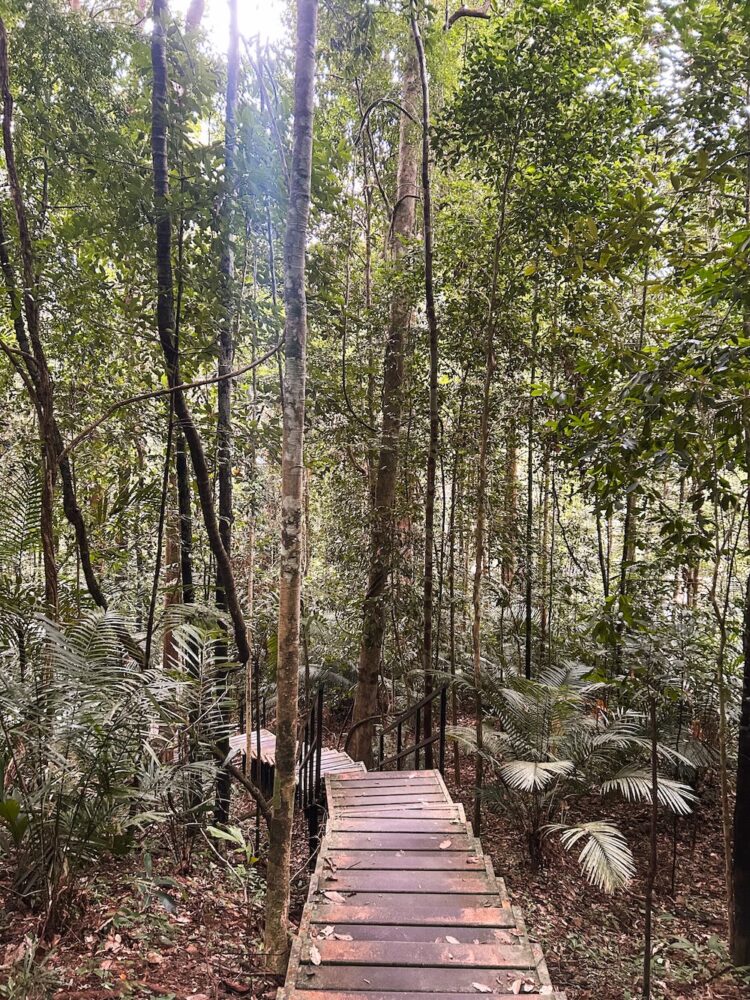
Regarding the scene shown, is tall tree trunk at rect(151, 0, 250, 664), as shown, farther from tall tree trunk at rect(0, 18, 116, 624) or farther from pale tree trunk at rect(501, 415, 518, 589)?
pale tree trunk at rect(501, 415, 518, 589)

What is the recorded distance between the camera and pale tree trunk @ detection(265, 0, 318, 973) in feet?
10.2

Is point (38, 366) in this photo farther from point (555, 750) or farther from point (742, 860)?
point (742, 860)

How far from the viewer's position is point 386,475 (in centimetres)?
663

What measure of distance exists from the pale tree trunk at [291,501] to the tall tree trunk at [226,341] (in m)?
0.75

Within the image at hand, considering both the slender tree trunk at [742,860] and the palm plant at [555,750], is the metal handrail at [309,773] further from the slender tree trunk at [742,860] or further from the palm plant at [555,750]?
the slender tree trunk at [742,860]

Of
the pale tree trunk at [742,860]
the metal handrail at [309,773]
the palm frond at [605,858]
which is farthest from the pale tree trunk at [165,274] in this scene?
the pale tree trunk at [742,860]

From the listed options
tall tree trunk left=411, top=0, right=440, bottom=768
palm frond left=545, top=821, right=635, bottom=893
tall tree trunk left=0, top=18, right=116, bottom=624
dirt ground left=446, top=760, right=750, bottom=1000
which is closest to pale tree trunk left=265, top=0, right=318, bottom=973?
tall tree trunk left=0, top=18, right=116, bottom=624

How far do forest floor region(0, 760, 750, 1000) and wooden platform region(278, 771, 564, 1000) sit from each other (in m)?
0.57

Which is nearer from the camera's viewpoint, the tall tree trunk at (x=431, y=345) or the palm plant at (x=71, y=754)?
the palm plant at (x=71, y=754)

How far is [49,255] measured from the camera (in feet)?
12.3

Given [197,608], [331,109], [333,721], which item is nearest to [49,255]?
[197,608]

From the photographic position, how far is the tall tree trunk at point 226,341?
3914 millimetres

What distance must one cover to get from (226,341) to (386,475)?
8.99 ft

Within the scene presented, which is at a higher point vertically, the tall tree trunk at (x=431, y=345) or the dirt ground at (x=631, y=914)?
the tall tree trunk at (x=431, y=345)
